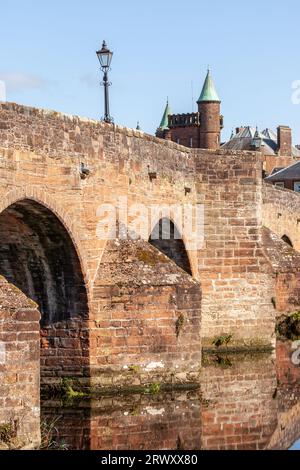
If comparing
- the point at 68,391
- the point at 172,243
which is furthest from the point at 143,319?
the point at 172,243

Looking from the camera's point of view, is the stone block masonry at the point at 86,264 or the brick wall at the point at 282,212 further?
the brick wall at the point at 282,212

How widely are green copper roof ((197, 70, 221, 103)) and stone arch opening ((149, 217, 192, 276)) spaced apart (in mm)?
39955

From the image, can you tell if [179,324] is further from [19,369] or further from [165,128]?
[165,128]

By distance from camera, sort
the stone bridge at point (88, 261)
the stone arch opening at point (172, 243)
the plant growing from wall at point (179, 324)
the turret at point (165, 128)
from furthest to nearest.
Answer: the turret at point (165, 128) → the stone arch opening at point (172, 243) → the plant growing from wall at point (179, 324) → the stone bridge at point (88, 261)

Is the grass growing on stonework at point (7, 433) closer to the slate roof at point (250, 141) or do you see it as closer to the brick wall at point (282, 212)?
the brick wall at point (282, 212)

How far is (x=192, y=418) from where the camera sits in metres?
17.6

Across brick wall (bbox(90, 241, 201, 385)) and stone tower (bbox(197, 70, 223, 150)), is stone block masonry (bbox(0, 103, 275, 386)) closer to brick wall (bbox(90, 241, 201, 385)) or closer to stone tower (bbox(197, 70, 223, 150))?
brick wall (bbox(90, 241, 201, 385))

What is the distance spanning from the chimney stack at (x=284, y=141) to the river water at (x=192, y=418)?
50944 mm

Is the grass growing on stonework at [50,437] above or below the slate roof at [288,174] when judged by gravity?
below

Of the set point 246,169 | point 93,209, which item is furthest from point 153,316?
point 246,169

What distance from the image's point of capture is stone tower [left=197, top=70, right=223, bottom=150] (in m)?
63.1

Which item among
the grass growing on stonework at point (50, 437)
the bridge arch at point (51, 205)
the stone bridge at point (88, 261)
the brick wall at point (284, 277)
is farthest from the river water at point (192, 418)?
the brick wall at point (284, 277)

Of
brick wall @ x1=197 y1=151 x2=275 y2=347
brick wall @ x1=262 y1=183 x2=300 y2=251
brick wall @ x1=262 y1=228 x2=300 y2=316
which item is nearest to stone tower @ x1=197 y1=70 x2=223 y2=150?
brick wall @ x1=262 y1=183 x2=300 y2=251

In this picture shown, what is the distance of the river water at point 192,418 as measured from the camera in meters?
15.9
